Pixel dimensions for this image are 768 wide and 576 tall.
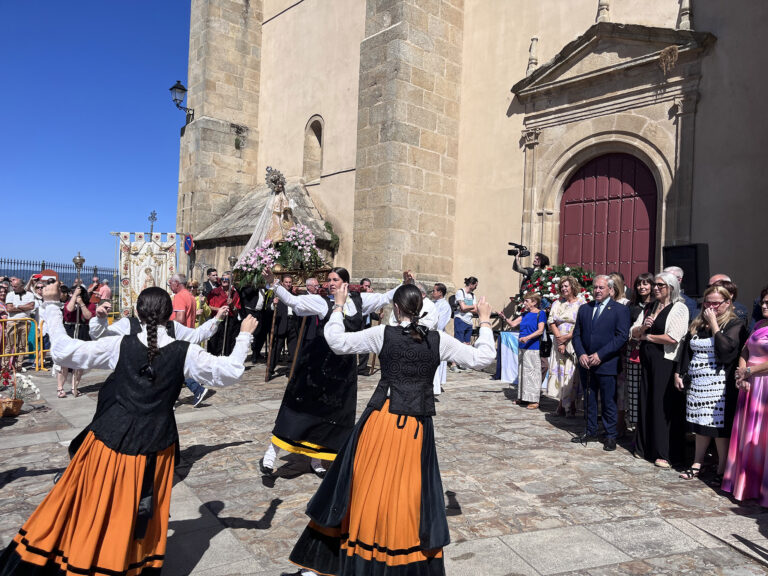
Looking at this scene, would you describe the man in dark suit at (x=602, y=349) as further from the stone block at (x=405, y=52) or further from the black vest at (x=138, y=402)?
the stone block at (x=405, y=52)

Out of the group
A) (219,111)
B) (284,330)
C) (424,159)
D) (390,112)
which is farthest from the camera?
(219,111)

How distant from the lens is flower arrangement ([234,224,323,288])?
9.61m

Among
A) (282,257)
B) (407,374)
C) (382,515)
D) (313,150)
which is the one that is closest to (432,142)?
(282,257)

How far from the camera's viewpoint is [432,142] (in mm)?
12305

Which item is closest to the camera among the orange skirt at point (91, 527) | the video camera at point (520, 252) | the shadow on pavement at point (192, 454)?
the orange skirt at point (91, 527)

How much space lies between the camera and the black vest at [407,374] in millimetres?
3039

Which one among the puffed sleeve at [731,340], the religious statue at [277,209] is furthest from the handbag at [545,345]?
the religious statue at [277,209]

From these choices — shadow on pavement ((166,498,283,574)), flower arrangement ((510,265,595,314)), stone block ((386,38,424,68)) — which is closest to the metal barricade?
shadow on pavement ((166,498,283,574))

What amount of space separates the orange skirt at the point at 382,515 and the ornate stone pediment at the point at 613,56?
28.1ft

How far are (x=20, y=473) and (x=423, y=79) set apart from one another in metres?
10.1

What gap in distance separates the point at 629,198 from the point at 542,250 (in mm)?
1782

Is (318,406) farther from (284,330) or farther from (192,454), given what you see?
(284,330)

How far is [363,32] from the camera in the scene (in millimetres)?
13922

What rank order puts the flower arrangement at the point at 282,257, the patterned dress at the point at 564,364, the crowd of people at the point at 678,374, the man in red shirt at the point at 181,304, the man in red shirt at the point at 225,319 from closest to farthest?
the crowd of people at the point at 678,374 < the patterned dress at the point at 564,364 < the man in red shirt at the point at 181,304 < the flower arrangement at the point at 282,257 < the man in red shirt at the point at 225,319
